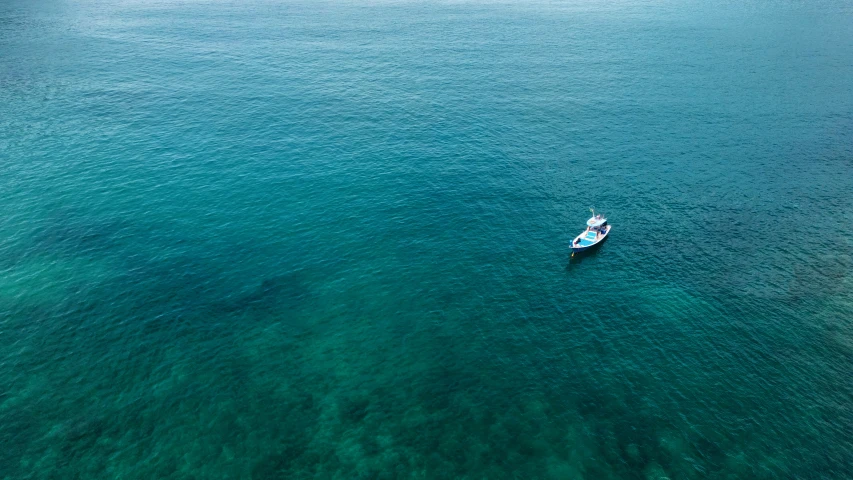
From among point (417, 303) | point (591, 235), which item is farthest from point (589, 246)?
point (417, 303)

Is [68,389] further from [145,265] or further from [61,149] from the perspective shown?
[61,149]

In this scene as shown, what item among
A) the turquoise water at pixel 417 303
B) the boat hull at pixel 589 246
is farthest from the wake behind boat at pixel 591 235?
the turquoise water at pixel 417 303

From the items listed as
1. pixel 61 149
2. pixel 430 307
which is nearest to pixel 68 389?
pixel 430 307

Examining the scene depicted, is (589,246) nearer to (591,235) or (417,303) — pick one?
(591,235)

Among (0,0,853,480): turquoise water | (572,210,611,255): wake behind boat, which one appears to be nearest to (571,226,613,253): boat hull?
(572,210,611,255): wake behind boat

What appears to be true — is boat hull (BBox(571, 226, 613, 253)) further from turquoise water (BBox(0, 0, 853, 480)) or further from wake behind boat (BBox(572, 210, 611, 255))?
turquoise water (BBox(0, 0, 853, 480))
